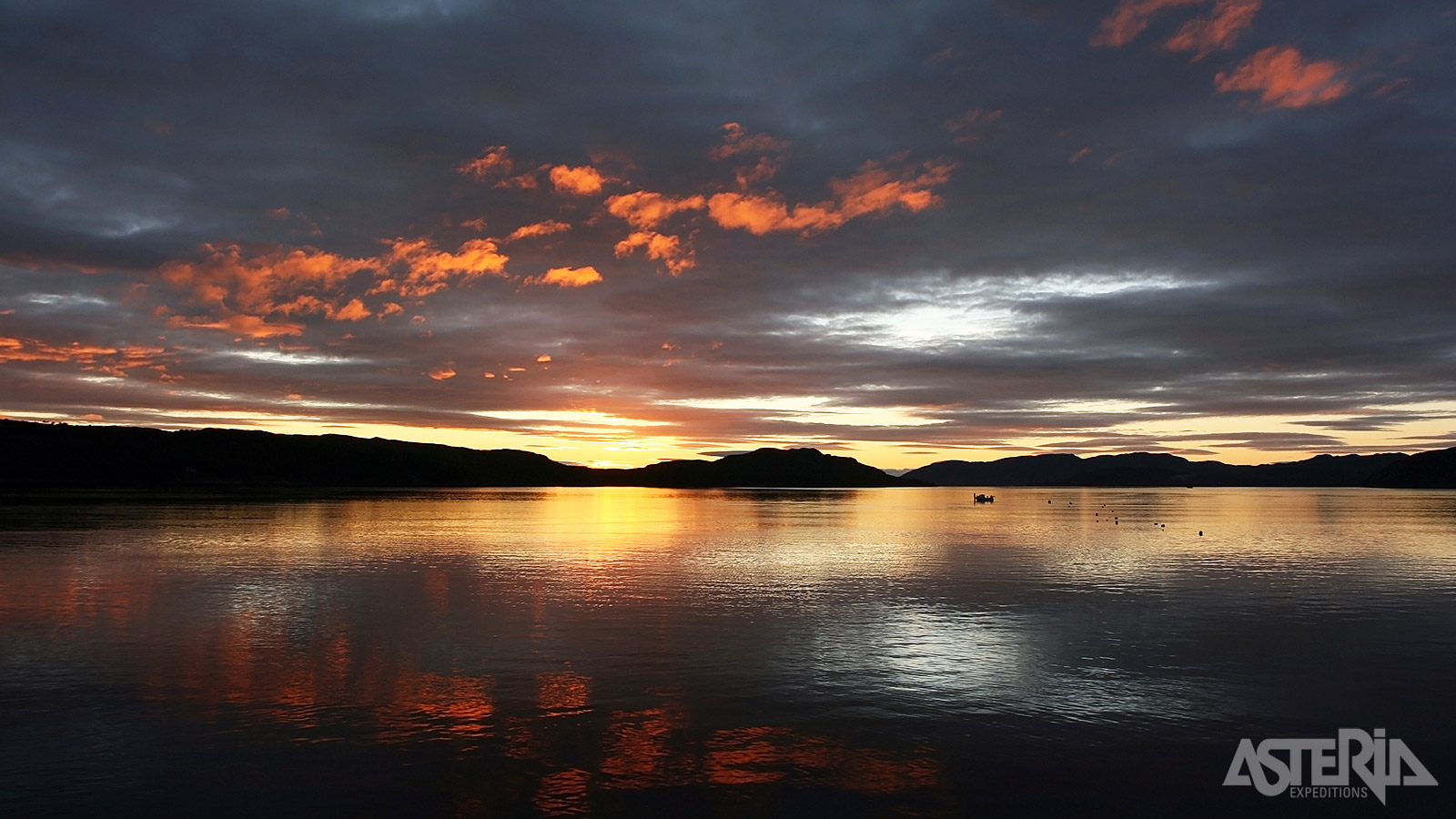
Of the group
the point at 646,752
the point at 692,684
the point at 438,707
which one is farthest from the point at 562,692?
the point at 646,752

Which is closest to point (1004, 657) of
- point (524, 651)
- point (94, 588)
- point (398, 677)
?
point (524, 651)

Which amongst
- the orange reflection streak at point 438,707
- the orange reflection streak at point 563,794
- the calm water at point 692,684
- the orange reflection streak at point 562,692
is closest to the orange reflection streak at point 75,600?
the calm water at point 692,684

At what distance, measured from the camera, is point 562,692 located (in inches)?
919

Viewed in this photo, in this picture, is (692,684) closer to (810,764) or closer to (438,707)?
(438,707)

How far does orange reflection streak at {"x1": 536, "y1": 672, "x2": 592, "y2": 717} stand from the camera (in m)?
21.7

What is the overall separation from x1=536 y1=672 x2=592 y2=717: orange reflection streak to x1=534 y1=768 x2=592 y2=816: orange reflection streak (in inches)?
169

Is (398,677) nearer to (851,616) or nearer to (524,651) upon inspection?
(524,651)

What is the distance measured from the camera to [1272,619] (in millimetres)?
35969

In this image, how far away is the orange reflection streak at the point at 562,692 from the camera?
2168 centimetres

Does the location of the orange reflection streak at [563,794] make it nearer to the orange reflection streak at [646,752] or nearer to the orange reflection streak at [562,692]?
the orange reflection streak at [646,752]

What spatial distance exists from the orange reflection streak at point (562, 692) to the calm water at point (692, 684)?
130mm

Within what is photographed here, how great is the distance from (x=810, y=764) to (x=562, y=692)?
8.40 meters

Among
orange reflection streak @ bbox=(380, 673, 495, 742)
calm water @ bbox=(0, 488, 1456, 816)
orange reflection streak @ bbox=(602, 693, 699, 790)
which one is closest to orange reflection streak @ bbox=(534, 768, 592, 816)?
calm water @ bbox=(0, 488, 1456, 816)

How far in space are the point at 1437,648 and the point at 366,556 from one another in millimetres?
58333
